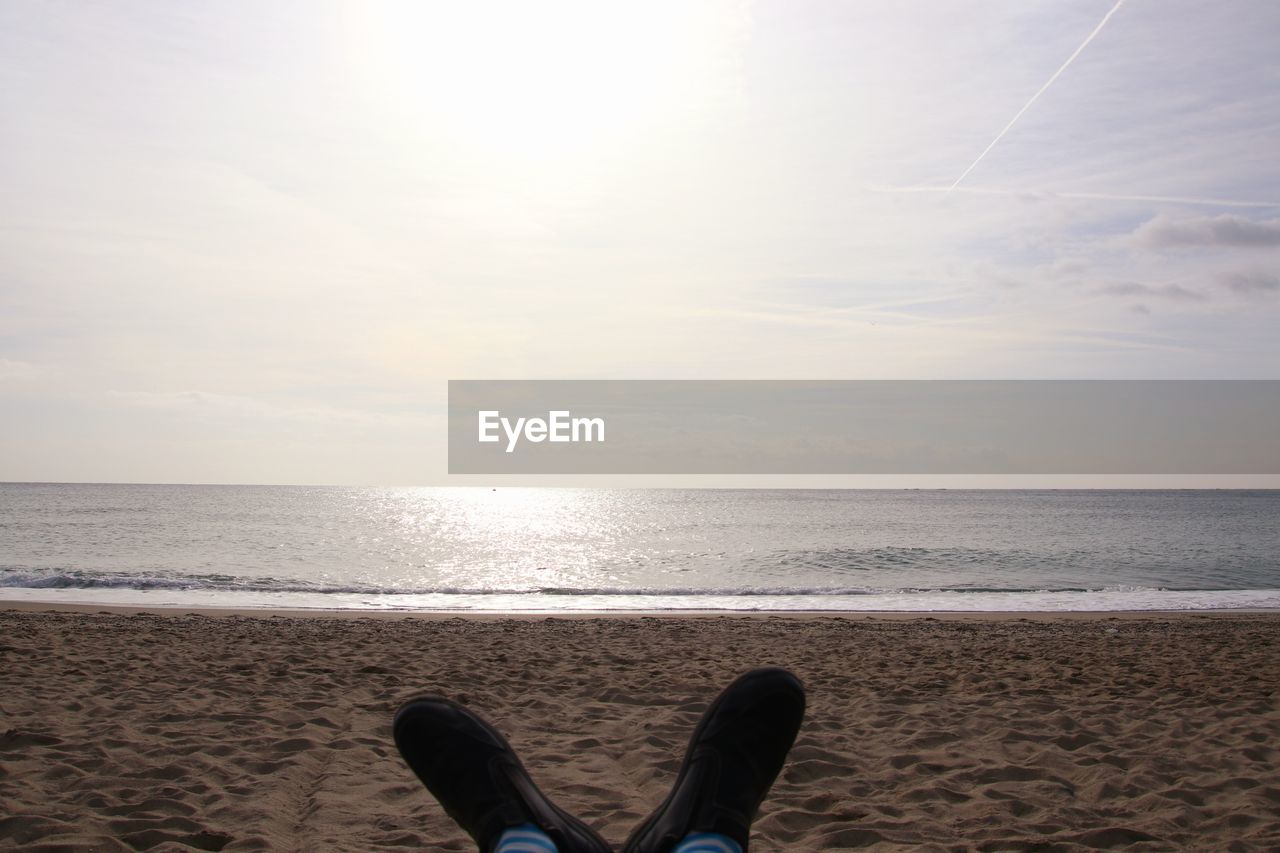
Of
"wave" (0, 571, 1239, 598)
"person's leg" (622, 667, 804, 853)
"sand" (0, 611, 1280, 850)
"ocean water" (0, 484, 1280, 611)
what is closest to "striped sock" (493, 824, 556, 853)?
"person's leg" (622, 667, 804, 853)

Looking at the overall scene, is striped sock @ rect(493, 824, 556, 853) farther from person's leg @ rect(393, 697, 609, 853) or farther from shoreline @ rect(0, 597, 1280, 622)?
shoreline @ rect(0, 597, 1280, 622)

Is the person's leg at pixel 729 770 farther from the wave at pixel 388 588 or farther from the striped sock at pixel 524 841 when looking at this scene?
the wave at pixel 388 588

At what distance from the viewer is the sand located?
3.47 meters

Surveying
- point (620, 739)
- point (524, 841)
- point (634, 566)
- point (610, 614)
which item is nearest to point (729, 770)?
point (524, 841)

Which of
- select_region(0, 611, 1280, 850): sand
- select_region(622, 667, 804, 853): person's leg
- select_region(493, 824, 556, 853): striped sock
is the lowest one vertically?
select_region(0, 611, 1280, 850): sand

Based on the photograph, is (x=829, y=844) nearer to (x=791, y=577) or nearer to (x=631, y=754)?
(x=631, y=754)

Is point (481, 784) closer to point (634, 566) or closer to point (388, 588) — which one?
point (388, 588)

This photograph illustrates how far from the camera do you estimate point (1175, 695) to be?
6145 mm

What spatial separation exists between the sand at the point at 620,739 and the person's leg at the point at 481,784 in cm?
91

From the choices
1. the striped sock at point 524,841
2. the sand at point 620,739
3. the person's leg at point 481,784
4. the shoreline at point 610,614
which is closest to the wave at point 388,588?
the shoreline at point 610,614

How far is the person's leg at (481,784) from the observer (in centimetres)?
229

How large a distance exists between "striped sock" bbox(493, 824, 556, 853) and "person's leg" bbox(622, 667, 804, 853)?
0.26 metres

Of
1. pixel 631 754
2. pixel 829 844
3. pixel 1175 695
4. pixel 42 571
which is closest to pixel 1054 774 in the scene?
pixel 829 844

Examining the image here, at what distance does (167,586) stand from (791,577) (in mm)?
14935
